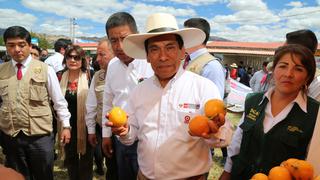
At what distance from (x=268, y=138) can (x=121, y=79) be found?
1.70 meters

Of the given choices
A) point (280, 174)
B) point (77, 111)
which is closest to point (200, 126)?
point (280, 174)

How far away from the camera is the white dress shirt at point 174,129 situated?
2.13 metres

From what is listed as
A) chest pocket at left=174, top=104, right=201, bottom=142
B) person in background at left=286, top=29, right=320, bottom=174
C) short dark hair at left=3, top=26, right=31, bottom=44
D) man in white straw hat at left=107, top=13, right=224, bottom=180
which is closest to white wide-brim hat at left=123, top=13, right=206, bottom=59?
man in white straw hat at left=107, top=13, right=224, bottom=180

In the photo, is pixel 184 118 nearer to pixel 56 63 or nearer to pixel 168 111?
pixel 168 111

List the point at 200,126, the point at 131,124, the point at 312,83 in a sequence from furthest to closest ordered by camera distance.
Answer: the point at 312,83, the point at 131,124, the point at 200,126

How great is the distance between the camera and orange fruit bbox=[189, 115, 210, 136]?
1799mm

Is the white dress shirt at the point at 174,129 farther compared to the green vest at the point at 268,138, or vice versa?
the white dress shirt at the point at 174,129

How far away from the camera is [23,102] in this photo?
334 cm

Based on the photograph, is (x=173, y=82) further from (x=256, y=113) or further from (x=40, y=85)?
(x=40, y=85)

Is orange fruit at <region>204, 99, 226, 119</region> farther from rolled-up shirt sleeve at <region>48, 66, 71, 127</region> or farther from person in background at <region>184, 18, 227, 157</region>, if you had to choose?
rolled-up shirt sleeve at <region>48, 66, 71, 127</region>

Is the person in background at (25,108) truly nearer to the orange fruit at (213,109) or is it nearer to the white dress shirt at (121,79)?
the white dress shirt at (121,79)

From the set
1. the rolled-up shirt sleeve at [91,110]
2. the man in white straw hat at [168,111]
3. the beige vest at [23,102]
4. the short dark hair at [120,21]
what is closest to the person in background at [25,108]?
the beige vest at [23,102]

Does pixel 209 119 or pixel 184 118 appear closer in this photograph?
pixel 209 119

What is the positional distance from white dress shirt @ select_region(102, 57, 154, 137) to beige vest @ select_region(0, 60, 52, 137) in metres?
0.87
